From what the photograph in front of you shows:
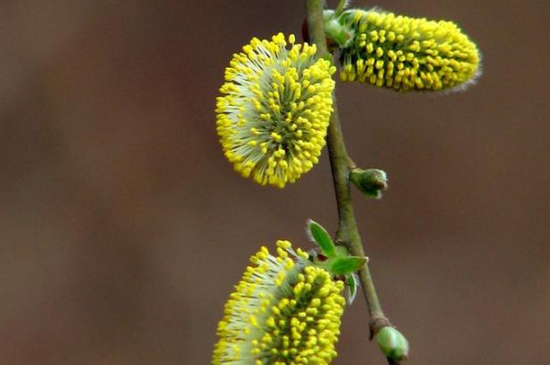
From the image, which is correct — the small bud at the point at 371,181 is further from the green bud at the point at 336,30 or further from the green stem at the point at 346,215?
the green bud at the point at 336,30

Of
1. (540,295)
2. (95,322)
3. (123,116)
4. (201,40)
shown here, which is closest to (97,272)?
(95,322)

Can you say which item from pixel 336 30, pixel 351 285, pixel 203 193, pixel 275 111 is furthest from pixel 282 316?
pixel 203 193

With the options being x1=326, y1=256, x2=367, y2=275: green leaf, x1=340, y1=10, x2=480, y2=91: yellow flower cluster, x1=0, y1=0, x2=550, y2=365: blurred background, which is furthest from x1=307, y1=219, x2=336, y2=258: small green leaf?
x1=0, y1=0, x2=550, y2=365: blurred background

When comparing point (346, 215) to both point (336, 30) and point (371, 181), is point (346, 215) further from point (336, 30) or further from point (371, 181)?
point (336, 30)

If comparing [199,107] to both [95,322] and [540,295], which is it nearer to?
[95,322]

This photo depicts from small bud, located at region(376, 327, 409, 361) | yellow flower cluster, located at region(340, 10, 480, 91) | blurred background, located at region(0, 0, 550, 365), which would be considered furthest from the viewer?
blurred background, located at region(0, 0, 550, 365)

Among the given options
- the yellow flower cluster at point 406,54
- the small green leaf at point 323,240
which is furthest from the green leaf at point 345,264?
the yellow flower cluster at point 406,54

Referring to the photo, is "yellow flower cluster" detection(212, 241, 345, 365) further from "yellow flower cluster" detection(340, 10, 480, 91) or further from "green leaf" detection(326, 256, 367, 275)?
"yellow flower cluster" detection(340, 10, 480, 91)
